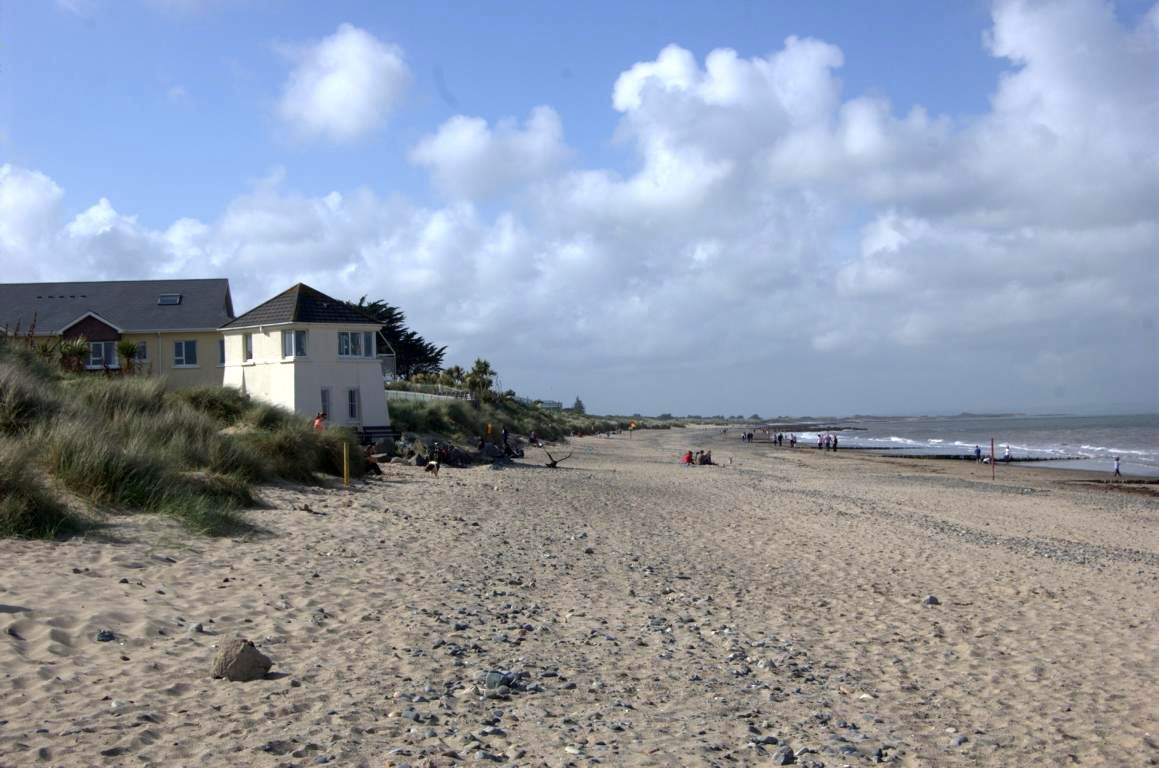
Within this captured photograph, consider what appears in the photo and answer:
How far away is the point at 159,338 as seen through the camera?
38469 mm

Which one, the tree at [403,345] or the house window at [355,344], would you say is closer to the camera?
the house window at [355,344]

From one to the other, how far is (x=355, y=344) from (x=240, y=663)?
26847 millimetres

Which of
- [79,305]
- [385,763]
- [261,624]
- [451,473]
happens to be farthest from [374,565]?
[79,305]

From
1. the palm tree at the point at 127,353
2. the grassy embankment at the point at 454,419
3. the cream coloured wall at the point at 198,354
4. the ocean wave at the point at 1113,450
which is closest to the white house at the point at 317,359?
the grassy embankment at the point at 454,419

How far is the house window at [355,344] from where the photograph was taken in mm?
31844

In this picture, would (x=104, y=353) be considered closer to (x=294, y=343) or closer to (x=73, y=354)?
(x=73, y=354)

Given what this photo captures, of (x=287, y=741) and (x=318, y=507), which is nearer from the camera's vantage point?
(x=287, y=741)

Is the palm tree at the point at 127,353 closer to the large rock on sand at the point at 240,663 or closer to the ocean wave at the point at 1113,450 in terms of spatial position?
the large rock on sand at the point at 240,663

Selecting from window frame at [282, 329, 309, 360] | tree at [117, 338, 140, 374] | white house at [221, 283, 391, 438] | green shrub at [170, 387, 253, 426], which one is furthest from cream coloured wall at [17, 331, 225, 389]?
green shrub at [170, 387, 253, 426]

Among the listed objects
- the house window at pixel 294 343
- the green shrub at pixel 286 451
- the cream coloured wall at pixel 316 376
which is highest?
the house window at pixel 294 343

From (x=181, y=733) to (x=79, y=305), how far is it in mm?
39925

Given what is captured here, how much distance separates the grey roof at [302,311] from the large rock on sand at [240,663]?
25684mm

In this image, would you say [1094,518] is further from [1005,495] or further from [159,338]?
[159,338]

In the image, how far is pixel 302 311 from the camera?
3100cm
